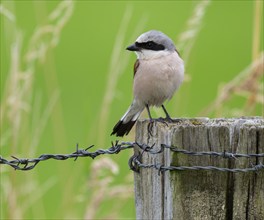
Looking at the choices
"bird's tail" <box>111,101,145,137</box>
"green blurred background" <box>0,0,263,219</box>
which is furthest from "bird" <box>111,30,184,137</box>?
"green blurred background" <box>0,0,263,219</box>

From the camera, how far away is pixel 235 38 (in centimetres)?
1169

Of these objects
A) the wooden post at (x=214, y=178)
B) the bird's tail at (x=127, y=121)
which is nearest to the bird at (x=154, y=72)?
the bird's tail at (x=127, y=121)

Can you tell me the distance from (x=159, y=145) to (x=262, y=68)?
209 centimetres

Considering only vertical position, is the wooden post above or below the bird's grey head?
below

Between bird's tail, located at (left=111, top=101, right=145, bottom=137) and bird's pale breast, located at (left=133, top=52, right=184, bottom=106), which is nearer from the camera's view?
bird's tail, located at (left=111, top=101, right=145, bottom=137)

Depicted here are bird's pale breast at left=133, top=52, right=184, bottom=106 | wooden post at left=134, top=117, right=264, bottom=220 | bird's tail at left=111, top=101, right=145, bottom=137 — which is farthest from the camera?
A: bird's pale breast at left=133, top=52, right=184, bottom=106

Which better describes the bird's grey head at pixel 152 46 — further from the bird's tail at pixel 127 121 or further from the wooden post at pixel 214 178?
the wooden post at pixel 214 178

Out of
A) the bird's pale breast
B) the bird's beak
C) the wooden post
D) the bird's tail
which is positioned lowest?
the wooden post

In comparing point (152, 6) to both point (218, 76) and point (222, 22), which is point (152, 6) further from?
point (218, 76)

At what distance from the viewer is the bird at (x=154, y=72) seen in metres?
5.05

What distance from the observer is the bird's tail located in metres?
4.89

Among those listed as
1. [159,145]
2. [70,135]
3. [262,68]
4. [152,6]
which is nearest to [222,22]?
[152,6]

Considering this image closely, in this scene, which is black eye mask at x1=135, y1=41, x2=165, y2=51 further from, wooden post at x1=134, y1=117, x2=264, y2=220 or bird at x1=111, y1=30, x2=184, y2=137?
wooden post at x1=134, y1=117, x2=264, y2=220

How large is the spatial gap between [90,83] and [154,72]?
193 inches
